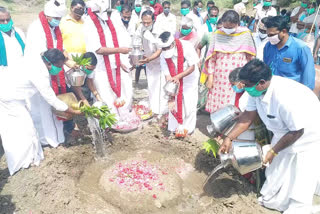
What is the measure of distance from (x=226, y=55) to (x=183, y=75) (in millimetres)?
813

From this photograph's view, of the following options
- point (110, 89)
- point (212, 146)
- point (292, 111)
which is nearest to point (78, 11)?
point (110, 89)

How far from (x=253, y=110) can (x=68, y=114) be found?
8.53 ft

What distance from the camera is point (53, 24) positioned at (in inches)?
167

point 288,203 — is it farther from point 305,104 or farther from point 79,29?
point 79,29

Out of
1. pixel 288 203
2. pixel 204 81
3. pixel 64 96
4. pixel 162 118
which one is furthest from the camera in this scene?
pixel 162 118

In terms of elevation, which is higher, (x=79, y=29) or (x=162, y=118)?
(x=79, y=29)

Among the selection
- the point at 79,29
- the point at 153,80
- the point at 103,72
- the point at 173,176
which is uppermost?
the point at 79,29

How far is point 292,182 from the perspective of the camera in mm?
3111

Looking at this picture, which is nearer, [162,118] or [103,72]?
[103,72]

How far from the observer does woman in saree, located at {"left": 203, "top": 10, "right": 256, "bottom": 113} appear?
171 inches

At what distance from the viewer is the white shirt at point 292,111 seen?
2.78m

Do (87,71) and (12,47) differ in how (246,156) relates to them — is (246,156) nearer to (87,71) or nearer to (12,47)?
(87,71)

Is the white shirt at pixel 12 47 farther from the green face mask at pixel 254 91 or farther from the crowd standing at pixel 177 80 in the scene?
the green face mask at pixel 254 91

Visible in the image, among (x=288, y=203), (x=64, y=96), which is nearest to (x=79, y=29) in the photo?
(x=64, y=96)
